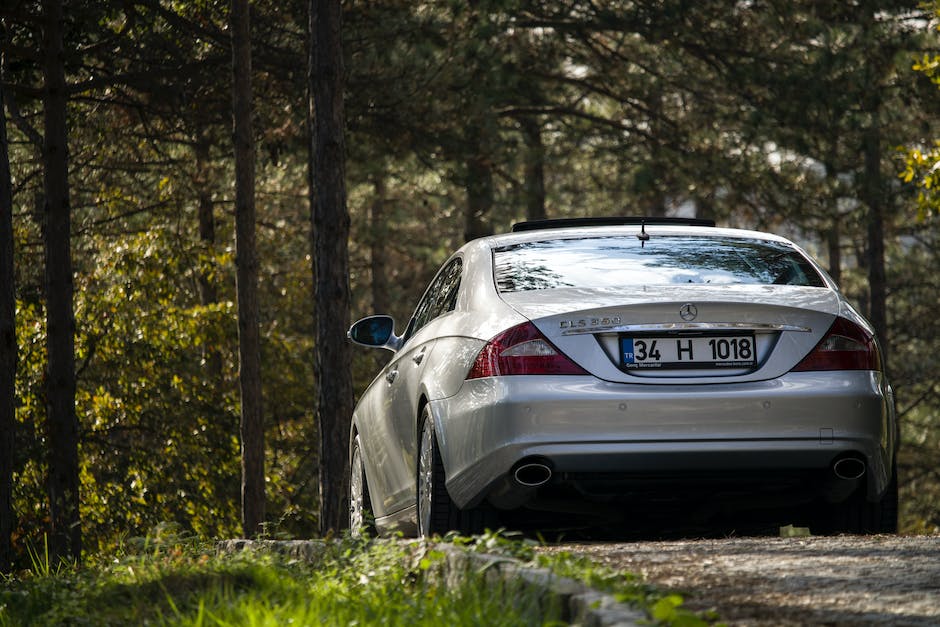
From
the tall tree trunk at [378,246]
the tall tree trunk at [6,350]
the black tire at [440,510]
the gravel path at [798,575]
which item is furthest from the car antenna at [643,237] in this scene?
the tall tree trunk at [378,246]

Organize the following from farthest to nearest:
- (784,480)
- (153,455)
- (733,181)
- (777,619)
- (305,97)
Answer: (733,181) < (153,455) < (305,97) < (784,480) < (777,619)

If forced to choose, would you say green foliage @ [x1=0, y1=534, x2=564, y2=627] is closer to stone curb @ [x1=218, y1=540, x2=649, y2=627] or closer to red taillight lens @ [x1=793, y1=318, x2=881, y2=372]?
stone curb @ [x1=218, y1=540, x2=649, y2=627]

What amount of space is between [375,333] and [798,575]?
3776 millimetres

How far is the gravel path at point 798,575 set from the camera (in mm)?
4098

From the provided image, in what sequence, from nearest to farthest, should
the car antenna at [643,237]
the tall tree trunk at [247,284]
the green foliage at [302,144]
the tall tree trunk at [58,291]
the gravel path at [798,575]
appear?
the gravel path at [798,575] → the car antenna at [643,237] → the tall tree trunk at [58,291] → the tall tree trunk at [247,284] → the green foliage at [302,144]

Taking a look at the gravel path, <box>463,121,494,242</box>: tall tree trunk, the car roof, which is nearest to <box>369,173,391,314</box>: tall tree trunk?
<box>463,121,494,242</box>: tall tree trunk

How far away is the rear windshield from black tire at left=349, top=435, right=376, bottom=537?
232 cm

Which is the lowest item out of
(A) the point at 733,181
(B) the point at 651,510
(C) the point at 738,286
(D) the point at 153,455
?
(D) the point at 153,455

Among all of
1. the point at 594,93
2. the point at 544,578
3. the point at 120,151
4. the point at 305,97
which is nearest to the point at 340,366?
the point at 305,97

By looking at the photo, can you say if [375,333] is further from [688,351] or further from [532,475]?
[688,351]

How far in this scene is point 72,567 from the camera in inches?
324

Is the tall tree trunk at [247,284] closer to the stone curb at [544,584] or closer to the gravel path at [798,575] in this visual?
the gravel path at [798,575]

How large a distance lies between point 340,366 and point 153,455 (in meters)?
8.46

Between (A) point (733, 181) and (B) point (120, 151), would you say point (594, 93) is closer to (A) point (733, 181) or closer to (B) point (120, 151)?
(A) point (733, 181)
